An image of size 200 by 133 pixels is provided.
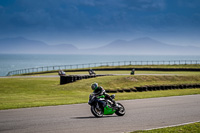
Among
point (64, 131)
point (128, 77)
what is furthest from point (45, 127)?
point (128, 77)

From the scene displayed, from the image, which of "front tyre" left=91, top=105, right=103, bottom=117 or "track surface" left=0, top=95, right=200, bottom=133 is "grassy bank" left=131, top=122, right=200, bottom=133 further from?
"front tyre" left=91, top=105, right=103, bottom=117

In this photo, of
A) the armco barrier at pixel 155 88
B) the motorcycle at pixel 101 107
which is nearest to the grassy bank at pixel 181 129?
the motorcycle at pixel 101 107

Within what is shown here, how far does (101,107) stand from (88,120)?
3.95ft

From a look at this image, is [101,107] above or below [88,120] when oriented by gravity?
above

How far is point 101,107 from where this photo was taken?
44.4 feet

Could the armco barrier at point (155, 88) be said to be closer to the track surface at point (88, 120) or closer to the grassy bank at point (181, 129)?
the track surface at point (88, 120)

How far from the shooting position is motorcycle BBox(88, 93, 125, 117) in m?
13.4

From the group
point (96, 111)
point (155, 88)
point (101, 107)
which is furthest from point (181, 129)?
point (155, 88)

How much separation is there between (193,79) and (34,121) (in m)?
31.7

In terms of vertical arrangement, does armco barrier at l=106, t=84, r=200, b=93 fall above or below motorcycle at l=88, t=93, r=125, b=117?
below

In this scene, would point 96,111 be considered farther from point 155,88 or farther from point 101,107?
point 155,88

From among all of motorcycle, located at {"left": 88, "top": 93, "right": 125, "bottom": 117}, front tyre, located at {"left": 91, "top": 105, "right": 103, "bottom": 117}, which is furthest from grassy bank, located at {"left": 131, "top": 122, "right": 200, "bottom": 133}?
A: front tyre, located at {"left": 91, "top": 105, "right": 103, "bottom": 117}

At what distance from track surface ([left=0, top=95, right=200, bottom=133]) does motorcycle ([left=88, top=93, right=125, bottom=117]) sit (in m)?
0.27

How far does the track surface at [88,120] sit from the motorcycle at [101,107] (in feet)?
0.88
